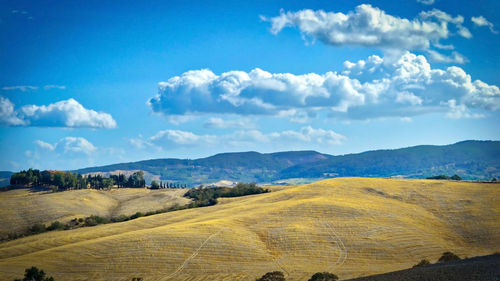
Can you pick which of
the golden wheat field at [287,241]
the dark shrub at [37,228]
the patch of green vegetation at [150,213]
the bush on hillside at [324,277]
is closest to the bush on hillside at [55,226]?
the patch of green vegetation at [150,213]

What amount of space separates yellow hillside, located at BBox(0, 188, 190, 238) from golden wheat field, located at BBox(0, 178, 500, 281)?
2793 centimetres

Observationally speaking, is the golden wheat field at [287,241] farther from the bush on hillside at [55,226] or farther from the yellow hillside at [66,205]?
the yellow hillside at [66,205]

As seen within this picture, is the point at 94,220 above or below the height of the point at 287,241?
below

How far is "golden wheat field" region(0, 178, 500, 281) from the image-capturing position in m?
69.2

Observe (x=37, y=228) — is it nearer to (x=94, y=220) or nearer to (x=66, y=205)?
(x=94, y=220)

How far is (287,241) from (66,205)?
10485 centimetres

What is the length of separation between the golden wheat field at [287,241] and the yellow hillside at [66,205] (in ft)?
91.6

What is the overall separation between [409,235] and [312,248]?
20.3m

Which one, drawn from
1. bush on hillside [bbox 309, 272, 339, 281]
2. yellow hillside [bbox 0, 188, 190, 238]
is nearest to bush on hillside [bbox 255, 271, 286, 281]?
bush on hillside [bbox 309, 272, 339, 281]

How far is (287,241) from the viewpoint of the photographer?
7950cm

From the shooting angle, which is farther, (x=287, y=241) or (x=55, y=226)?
(x=55, y=226)

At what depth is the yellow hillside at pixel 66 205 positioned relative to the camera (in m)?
133

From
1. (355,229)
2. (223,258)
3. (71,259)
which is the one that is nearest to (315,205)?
(355,229)

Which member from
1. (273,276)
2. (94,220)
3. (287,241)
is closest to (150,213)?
(94,220)
